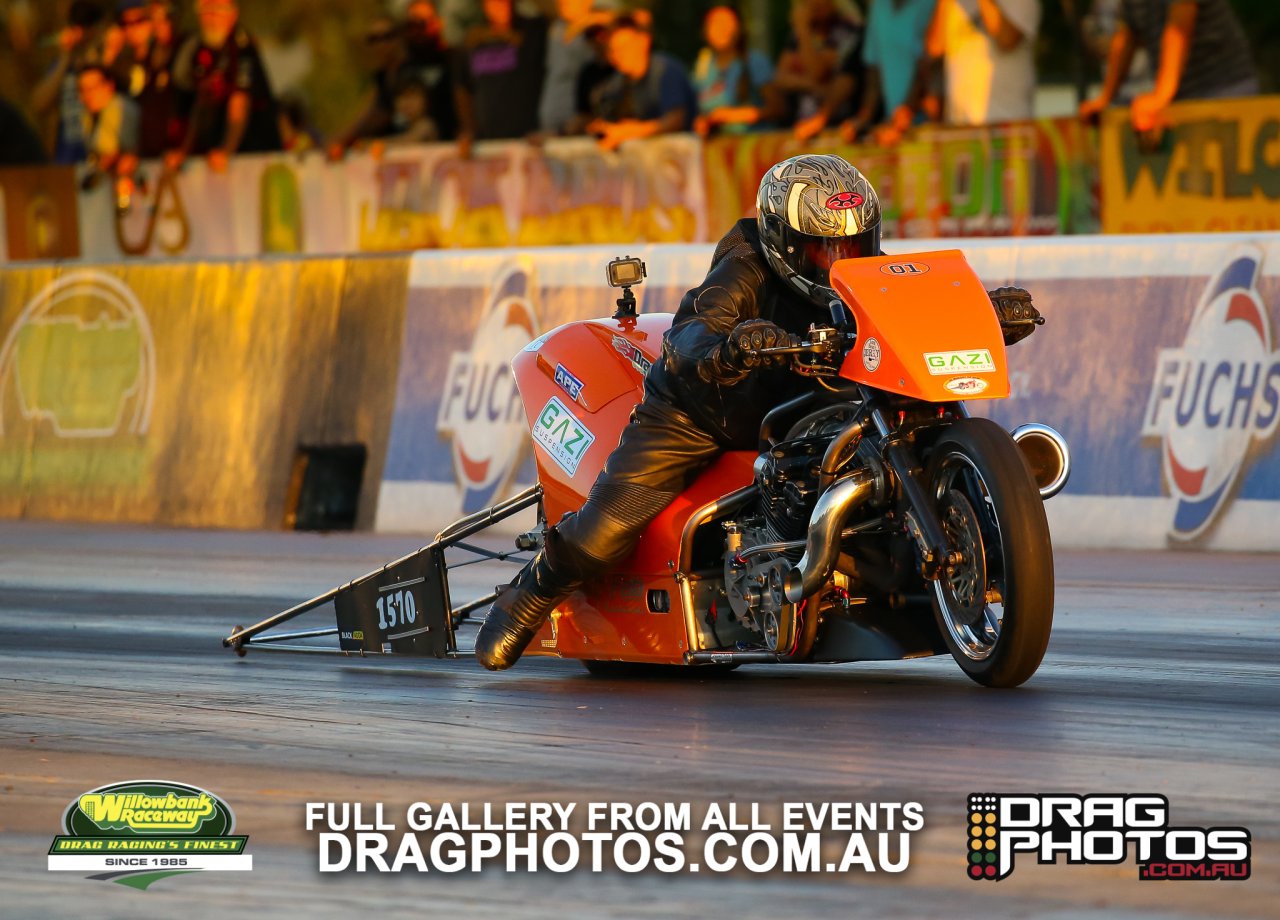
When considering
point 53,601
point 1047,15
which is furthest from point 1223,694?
point 1047,15

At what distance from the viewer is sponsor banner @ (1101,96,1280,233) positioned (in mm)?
12852

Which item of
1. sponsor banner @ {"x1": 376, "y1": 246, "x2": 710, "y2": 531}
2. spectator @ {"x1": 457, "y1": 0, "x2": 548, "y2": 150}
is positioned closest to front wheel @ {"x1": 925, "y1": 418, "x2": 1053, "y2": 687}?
sponsor banner @ {"x1": 376, "y1": 246, "x2": 710, "y2": 531}

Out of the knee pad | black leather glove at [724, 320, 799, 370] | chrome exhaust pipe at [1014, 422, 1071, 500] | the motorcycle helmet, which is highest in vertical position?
the motorcycle helmet

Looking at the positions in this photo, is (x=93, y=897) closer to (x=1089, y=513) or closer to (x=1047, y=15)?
(x=1089, y=513)

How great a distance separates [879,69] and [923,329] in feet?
25.6

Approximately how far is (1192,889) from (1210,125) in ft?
29.3

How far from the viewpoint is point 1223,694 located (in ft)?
23.8

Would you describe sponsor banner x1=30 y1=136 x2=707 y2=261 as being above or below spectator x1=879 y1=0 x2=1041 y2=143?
below

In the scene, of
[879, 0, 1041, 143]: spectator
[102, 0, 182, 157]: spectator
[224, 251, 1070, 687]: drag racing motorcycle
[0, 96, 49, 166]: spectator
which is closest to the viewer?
[224, 251, 1070, 687]: drag racing motorcycle

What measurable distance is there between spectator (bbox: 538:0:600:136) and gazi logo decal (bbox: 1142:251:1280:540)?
559 cm

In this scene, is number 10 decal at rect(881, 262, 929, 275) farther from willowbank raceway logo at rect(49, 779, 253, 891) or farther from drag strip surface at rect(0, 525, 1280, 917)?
willowbank raceway logo at rect(49, 779, 253, 891)

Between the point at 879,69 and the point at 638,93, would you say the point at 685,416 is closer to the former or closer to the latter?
the point at 879,69

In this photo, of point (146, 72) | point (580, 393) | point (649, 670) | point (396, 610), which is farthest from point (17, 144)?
point (649, 670)

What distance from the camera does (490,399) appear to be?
45.0 feet
